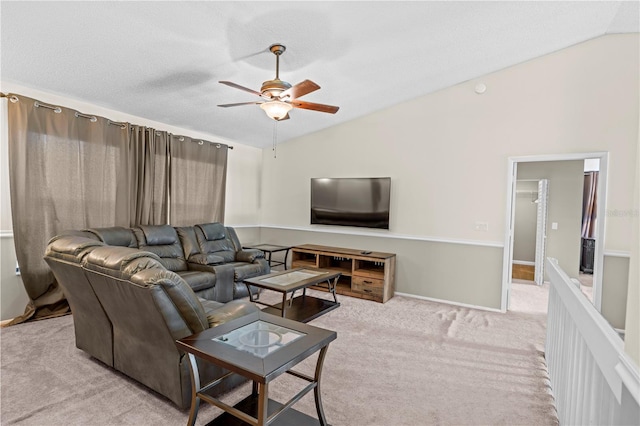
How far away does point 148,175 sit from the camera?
4520mm

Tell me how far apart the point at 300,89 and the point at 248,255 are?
9.16 feet

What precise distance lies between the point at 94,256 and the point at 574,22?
4.81 m

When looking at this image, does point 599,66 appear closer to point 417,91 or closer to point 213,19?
point 417,91

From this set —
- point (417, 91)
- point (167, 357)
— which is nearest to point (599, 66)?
point (417, 91)

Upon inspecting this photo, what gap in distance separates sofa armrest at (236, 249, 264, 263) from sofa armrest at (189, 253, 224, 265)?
0.37 metres

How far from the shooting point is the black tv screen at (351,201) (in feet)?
16.7

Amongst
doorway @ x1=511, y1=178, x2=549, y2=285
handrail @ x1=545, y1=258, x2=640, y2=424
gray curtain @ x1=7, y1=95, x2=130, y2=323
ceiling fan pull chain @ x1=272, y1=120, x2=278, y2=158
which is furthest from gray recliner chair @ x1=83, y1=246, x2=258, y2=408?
doorway @ x1=511, y1=178, x2=549, y2=285

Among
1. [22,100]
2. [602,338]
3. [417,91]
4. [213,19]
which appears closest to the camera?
[602,338]

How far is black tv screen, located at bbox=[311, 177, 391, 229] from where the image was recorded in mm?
5086

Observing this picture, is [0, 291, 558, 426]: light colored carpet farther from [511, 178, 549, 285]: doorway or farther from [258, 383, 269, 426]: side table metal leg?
[511, 178, 549, 285]: doorway

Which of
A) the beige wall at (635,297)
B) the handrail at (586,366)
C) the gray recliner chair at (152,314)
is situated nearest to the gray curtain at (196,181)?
the gray recliner chair at (152,314)

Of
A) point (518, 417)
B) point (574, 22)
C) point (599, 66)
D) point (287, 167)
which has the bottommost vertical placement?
point (518, 417)

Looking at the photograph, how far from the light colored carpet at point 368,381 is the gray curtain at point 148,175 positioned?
5.05 ft

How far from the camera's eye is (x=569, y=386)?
1894 mm
